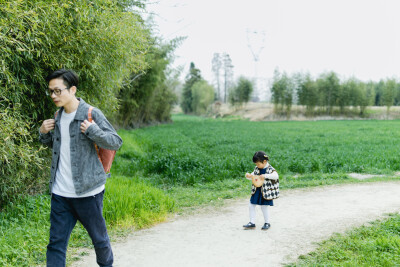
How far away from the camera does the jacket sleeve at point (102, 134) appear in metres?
2.66

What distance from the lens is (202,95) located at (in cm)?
6962

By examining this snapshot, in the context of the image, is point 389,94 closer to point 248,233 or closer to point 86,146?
point 248,233

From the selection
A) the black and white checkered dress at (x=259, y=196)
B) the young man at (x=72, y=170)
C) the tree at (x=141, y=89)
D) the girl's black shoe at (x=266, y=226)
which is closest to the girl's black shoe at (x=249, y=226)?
the girl's black shoe at (x=266, y=226)

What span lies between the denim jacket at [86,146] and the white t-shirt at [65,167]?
39mm

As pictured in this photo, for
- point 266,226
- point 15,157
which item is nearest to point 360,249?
point 266,226

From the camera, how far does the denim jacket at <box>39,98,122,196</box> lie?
2715mm

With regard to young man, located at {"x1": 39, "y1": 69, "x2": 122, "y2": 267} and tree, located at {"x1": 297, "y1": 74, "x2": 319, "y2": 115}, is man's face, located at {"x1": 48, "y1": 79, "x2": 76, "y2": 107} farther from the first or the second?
tree, located at {"x1": 297, "y1": 74, "x2": 319, "y2": 115}

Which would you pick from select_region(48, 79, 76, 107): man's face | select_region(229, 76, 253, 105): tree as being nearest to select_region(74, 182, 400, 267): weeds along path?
select_region(48, 79, 76, 107): man's face

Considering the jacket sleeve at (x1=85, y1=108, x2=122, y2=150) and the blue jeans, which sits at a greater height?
the jacket sleeve at (x1=85, y1=108, x2=122, y2=150)

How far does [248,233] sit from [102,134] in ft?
8.32

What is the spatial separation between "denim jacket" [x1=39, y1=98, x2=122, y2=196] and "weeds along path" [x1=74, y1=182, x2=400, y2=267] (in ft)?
3.98

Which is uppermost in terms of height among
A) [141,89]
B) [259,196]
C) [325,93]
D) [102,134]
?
[325,93]

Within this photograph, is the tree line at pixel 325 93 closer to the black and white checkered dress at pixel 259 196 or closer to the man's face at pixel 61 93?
the black and white checkered dress at pixel 259 196

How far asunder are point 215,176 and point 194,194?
5.16 ft
